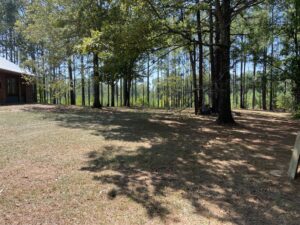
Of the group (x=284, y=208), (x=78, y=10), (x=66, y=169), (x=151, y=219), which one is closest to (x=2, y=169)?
(x=66, y=169)

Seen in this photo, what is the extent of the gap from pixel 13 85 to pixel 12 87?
0.70 ft

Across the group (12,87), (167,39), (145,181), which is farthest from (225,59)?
(12,87)

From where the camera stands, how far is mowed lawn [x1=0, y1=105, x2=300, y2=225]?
3592 millimetres

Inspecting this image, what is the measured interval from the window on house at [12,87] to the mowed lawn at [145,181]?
55.7ft

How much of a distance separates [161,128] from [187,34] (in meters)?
3.61

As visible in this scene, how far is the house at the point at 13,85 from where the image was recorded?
21609 mm

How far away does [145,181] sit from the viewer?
466cm

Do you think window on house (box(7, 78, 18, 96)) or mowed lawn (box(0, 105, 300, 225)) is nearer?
mowed lawn (box(0, 105, 300, 225))

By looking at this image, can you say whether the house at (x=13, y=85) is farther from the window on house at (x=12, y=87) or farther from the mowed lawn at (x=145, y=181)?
the mowed lawn at (x=145, y=181)

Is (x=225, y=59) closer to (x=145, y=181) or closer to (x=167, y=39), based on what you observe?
(x=167, y=39)

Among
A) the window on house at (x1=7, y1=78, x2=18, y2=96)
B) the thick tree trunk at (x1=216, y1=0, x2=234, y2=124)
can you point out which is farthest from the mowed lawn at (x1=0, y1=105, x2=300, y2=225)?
the window on house at (x1=7, y1=78, x2=18, y2=96)

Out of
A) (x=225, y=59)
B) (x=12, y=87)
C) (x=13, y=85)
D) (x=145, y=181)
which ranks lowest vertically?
(x=145, y=181)

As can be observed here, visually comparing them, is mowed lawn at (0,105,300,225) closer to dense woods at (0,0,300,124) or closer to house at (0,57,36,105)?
dense woods at (0,0,300,124)

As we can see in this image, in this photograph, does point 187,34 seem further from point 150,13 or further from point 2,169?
point 2,169
